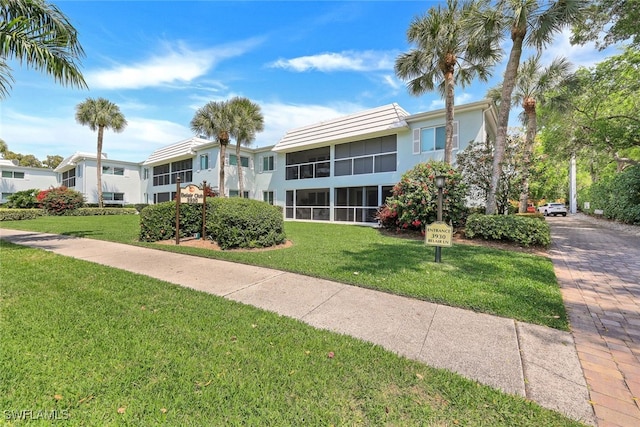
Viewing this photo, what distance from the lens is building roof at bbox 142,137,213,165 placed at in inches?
1032

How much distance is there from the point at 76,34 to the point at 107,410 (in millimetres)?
10772

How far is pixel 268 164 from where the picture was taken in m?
23.4

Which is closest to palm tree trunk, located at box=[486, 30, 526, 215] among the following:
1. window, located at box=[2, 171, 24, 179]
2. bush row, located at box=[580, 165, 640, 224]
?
bush row, located at box=[580, 165, 640, 224]

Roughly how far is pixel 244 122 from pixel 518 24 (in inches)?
671

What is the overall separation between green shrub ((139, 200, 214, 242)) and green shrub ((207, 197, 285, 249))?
114 cm

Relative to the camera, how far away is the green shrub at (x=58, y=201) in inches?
946

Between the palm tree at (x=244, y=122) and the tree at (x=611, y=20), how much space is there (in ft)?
61.2

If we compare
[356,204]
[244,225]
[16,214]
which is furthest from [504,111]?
[16,214]

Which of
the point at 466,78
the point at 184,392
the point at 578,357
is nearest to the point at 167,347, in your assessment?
the point at 184,392

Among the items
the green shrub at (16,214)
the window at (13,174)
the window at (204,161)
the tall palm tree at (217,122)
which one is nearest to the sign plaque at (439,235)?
the tall palm tree at (217,122)

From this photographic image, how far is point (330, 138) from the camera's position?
18469 mm

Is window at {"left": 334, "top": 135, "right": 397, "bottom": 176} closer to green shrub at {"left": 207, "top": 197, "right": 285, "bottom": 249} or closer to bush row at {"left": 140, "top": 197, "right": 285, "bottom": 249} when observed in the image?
bush row at {"left": 140, "top": 197, "right": 285, "bottom": 249}

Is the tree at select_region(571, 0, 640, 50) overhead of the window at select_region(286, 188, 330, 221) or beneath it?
overhead

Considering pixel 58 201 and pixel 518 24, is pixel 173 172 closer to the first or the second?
pixel 58 201
